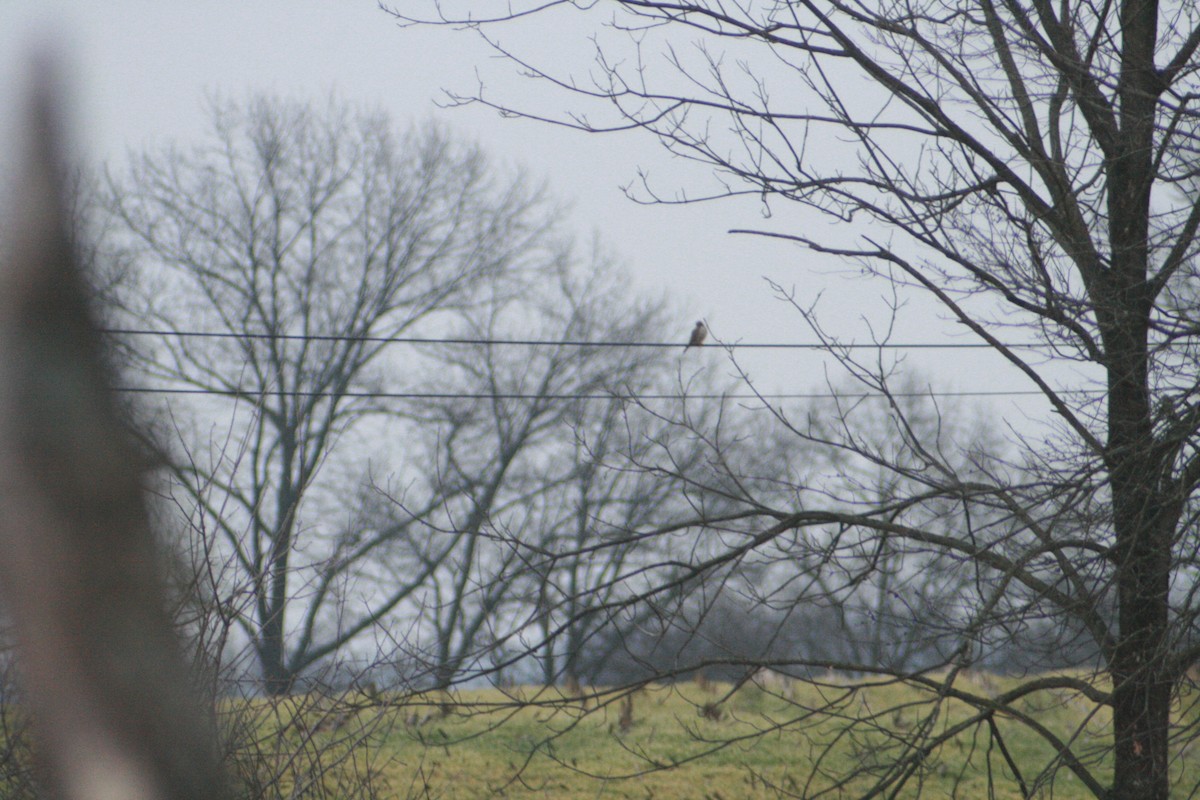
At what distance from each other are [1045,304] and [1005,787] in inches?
224

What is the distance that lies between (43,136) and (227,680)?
4.23 m

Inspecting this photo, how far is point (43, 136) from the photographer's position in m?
0.85

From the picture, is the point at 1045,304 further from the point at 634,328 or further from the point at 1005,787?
the point at 634,328

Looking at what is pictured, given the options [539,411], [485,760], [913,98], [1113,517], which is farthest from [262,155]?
[1113,517]

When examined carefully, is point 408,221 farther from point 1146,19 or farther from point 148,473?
point 148,473

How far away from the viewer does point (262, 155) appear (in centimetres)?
1642

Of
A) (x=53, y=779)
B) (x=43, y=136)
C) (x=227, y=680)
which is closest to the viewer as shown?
(x=43, y=136)

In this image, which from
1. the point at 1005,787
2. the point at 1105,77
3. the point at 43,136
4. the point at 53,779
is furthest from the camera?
the point at 1005,787

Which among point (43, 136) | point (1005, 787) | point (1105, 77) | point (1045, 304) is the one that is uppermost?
point (1105, 77)

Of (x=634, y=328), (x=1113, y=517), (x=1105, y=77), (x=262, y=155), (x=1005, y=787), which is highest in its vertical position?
(x=262, y=155)

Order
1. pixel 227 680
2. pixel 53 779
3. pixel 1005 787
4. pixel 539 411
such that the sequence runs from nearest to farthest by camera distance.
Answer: pixel 53 779 < pixel 227 680 < pixel 1005 787 < pixel 539 411

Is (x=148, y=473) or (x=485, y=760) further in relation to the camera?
(x=485, y=760)

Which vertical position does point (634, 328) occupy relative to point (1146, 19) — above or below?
above

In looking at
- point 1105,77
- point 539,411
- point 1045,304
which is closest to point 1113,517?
point 1045,304
